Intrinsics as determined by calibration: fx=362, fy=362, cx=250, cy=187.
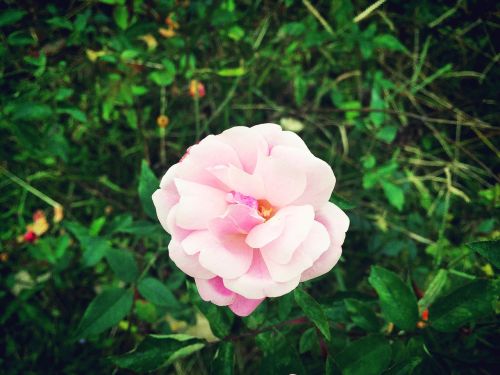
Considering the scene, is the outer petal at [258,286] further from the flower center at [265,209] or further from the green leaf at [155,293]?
the green leaf at [155,293]

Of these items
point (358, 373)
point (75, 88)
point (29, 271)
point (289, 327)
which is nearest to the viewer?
point (358, 373)

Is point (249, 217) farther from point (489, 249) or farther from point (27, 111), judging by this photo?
point (27, 111)

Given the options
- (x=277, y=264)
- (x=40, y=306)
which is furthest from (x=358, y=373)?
(x=40, y=306)

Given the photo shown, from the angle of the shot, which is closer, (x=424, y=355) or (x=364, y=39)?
(x=424, y=355)

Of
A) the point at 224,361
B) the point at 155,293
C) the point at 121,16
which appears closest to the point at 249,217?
the point at 224,361

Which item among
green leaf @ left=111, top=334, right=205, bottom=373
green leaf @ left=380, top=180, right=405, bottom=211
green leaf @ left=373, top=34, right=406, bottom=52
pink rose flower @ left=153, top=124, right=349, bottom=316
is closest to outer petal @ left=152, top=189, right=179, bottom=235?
pink rose flower @ left=153, top=124, right=349, bottom=316

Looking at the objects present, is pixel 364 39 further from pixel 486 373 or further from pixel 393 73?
pixel 486 373
